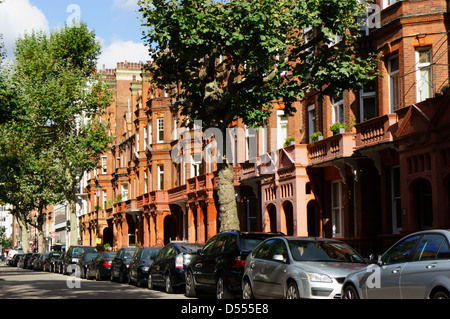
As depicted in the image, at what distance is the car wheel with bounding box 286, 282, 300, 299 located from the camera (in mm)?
13461

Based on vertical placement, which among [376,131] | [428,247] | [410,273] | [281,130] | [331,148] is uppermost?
[281,130]

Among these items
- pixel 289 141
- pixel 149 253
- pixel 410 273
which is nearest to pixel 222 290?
pixel 410 273

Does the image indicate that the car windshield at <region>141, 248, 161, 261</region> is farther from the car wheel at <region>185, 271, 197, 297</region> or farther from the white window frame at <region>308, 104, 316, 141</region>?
the white window frame at <region>308, 104, 316, 141</region>

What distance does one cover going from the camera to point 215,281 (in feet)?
58.0

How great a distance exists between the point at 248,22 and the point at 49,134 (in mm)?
33481

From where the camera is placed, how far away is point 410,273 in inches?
427

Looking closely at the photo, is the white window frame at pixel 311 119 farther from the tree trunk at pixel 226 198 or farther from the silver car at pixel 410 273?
the silver car at pixel 410 273

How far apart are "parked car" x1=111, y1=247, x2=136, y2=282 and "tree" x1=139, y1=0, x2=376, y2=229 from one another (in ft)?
22.3

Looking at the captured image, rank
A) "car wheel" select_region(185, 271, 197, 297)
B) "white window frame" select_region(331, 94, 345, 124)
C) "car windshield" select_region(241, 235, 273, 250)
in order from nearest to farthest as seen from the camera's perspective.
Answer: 1. "car windshield" select_region(241, 235, 273, 250)
2. "car wheel" select_region(185, 271, 197, 297)
3. "white window frame" select_region(331, 94, 345, 124)

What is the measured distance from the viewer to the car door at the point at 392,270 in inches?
441

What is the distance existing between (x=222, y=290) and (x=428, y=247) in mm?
7354

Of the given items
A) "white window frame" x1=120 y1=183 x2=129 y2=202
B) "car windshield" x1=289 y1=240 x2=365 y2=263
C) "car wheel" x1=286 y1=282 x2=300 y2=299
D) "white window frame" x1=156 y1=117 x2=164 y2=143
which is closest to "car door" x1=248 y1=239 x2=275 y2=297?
"car windshield" x1=289 y1=240 x2=365 y2=263

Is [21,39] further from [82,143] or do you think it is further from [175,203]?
[175,203]

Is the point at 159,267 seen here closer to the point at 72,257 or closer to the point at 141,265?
the point at 141,265
